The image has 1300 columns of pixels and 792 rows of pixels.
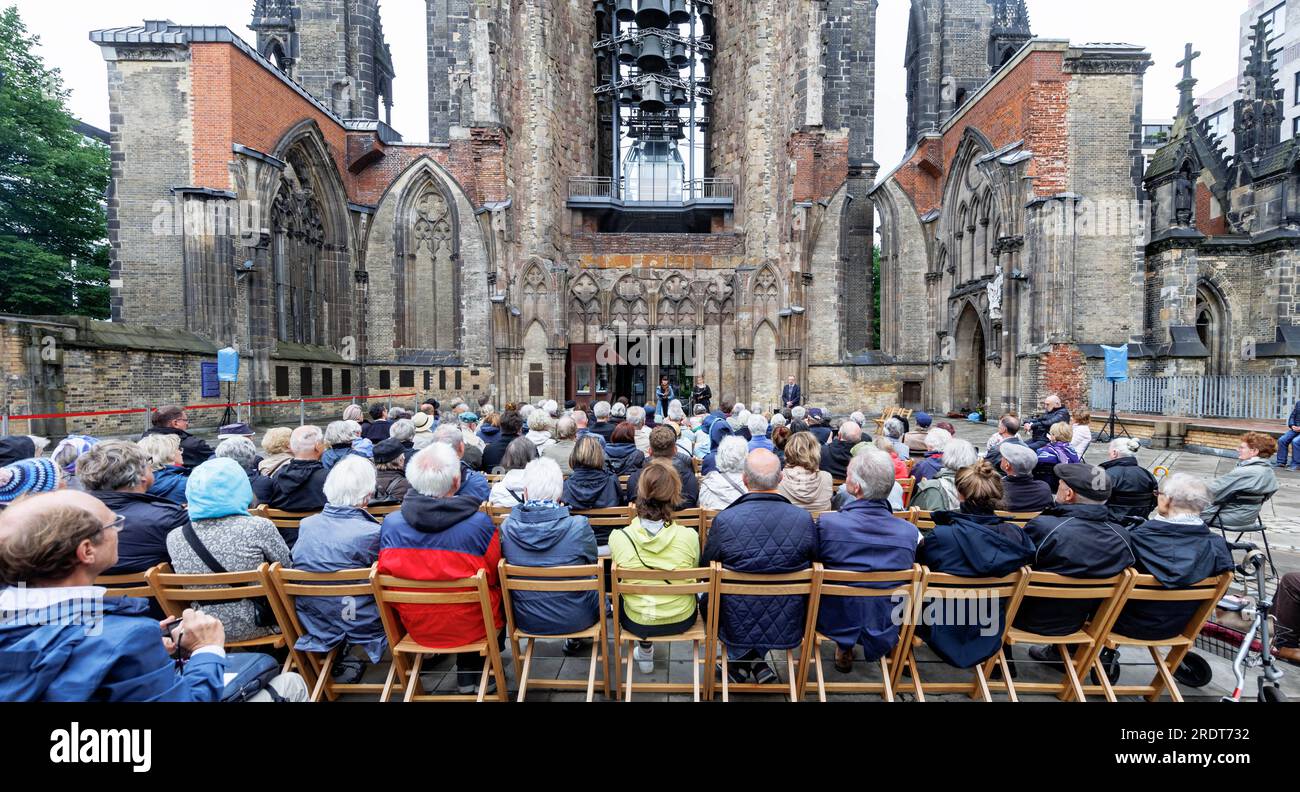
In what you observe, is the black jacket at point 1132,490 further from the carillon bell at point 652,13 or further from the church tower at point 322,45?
the church tower at point 322,45

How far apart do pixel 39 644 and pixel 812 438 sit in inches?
149

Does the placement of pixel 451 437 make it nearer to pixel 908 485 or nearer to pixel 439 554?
pixel 439 554

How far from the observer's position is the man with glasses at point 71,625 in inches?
58.7

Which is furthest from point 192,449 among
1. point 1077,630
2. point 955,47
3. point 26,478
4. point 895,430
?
point 955,47

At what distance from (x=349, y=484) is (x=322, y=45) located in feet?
86.1

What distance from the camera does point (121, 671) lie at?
1.59 meters

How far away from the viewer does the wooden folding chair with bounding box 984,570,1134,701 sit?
9.42 ft

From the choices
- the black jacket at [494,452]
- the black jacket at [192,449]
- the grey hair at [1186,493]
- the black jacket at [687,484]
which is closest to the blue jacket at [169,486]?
the black jacket at [192,449]

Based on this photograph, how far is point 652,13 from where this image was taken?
22.2 metres

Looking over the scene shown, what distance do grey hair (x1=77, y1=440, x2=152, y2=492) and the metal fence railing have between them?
16938 millimetres

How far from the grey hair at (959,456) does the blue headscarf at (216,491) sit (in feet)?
15.5

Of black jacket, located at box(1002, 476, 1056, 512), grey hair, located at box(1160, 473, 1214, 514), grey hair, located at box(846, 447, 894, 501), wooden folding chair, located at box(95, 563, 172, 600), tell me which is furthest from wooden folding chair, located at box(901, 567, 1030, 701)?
wooden folding chair, located at box(95, 563, 172, 600)

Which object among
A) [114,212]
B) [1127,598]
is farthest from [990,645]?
[114,212]
